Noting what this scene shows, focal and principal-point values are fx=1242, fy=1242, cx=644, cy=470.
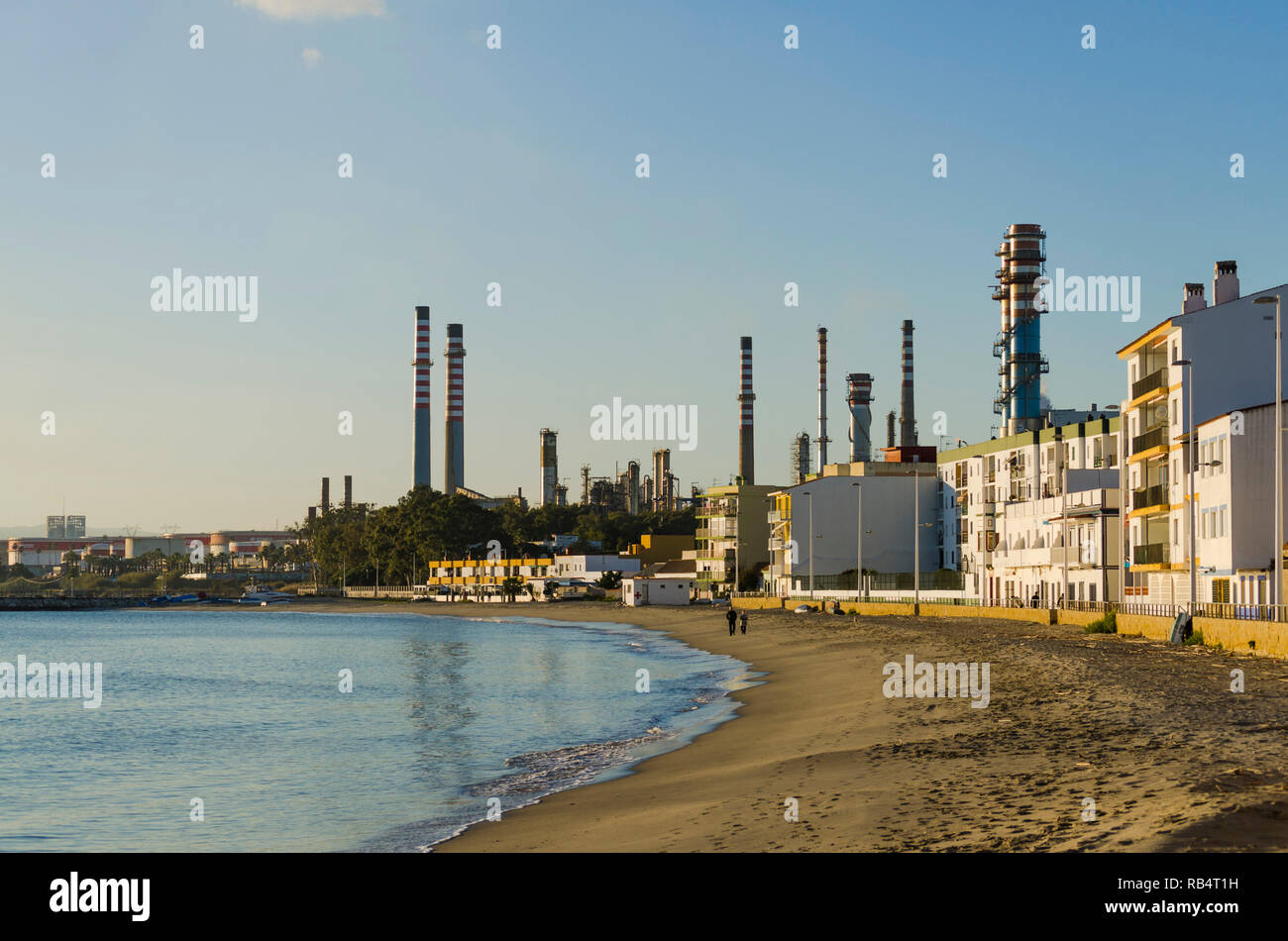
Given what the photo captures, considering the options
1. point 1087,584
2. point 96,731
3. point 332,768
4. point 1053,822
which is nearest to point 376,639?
point 1087,584

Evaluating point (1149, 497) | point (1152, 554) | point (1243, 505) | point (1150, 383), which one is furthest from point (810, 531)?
point (1243, 505)

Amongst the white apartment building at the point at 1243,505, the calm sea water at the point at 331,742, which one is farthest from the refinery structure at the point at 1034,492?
the calm sea water at the point at 331,742

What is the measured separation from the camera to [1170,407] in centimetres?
6588

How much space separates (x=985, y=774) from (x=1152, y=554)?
51.5m

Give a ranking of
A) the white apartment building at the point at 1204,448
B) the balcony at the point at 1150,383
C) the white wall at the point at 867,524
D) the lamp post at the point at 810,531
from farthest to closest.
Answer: the white wall at the point at 867,524, the lamp post at the point at 810,531, the balcony at the point at 1150,383, the white apartment building at the point at 1204,448

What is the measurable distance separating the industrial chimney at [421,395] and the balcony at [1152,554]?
132m

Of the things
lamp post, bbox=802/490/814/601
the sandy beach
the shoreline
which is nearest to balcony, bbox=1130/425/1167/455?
the shoreline

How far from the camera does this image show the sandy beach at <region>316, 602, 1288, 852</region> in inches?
564

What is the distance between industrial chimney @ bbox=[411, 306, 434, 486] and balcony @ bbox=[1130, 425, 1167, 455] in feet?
426

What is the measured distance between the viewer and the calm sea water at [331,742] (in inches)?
920

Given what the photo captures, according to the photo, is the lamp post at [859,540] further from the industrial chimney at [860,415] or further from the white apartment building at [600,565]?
the white apartment building at [600,565]

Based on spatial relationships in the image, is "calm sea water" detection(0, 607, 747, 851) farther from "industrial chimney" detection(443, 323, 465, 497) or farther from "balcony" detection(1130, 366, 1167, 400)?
"industrial chimney" detection(443, 323, 465, 497)

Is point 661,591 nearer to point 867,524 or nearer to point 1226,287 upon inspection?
point 867,524
